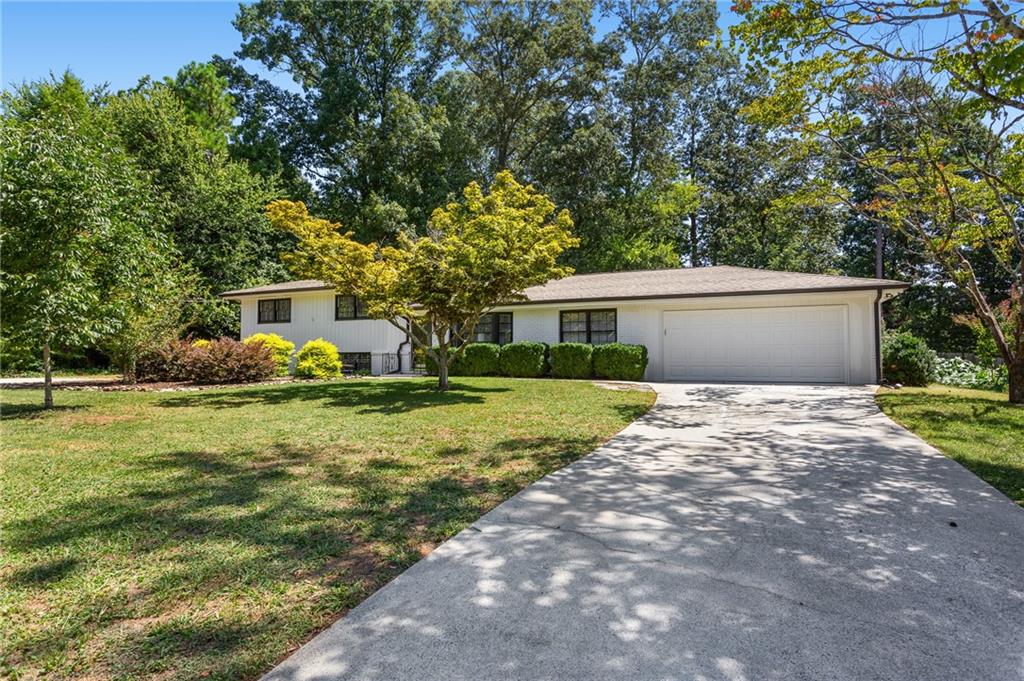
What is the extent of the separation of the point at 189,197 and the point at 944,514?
26522 mm

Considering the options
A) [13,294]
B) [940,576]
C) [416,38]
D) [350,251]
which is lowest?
[940,576]

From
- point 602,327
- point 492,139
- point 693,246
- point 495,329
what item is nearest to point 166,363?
point 495,329

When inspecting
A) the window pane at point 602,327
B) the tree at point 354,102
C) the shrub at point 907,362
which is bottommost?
the shrub at point 907,362

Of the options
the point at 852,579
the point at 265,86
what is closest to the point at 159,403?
the point at 852,579

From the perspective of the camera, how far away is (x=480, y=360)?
53.1 feet

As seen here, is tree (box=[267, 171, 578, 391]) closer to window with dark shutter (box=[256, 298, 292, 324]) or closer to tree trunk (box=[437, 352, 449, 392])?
tree trunk (box=[437, 352, 449, 392])

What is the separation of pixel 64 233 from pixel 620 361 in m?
11.9

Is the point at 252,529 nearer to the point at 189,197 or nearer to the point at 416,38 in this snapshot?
the point at 189,197

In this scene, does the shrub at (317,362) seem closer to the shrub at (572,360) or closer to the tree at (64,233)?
the shrub at (572,360)

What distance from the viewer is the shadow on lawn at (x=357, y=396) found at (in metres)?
9.60

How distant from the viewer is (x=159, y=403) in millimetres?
9945

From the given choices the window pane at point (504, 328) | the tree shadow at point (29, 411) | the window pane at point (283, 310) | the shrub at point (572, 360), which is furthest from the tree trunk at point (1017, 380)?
the window pane at point (283, 310)

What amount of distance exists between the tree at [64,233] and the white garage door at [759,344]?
1287cm

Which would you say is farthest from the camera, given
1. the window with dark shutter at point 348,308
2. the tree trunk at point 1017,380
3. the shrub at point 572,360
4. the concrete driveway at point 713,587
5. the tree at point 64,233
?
the window with dark shutter at point 348,308
